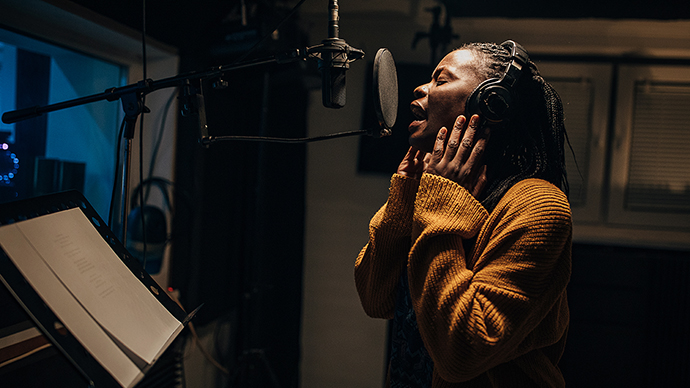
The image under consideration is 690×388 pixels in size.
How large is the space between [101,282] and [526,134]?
0.98m

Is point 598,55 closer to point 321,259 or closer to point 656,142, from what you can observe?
point 656,142

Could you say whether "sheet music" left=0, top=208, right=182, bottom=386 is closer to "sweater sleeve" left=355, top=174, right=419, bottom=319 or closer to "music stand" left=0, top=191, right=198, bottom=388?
"music stand" left=0, top=191, right=198, bottom=388

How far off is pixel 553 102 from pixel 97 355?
107 cm

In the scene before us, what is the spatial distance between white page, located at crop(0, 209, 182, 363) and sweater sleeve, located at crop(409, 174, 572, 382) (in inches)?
20.2

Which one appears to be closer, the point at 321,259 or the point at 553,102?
the point at 553,102

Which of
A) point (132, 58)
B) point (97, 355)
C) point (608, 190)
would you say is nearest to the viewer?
point (97, 355)

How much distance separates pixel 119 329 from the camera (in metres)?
0.63

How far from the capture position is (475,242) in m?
0.88

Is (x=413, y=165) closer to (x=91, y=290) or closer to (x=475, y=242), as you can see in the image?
(x=475, y=242)

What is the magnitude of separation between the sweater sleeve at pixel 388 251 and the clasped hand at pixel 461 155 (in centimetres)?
8

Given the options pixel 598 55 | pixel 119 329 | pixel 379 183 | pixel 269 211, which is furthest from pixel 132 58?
pixel 598 55

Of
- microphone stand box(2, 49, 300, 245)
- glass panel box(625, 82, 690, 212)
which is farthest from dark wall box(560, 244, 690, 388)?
microphone stand box(2, 49, 300, 245)

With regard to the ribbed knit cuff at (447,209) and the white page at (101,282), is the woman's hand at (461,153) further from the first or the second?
the white page at (101,282)

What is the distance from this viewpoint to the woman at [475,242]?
73 centimetres
